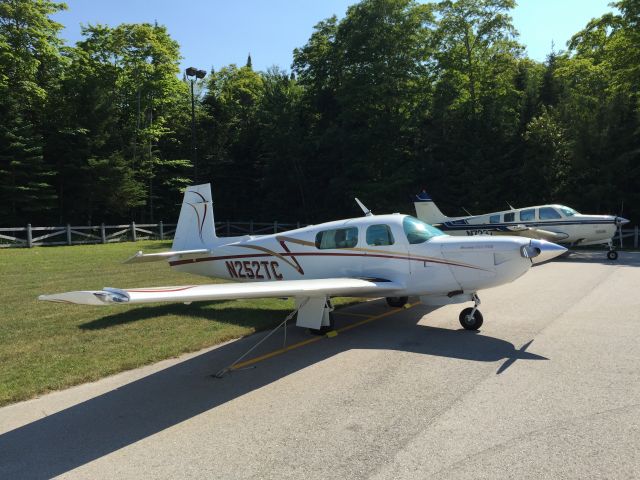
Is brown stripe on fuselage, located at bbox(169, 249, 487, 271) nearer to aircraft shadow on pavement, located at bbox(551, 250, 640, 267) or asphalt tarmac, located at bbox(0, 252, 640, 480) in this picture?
asphalt tarmac, located at bbox(0, 252, 640, 480)

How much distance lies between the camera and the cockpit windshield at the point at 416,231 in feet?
25.5

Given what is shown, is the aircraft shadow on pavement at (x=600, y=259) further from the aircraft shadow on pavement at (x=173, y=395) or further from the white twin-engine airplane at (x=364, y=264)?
the aircraft shadow on pavement at (x=173, y=395)

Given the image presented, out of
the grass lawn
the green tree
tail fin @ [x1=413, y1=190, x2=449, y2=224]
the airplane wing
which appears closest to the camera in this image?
the airplane wing

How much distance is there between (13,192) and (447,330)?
3236 centimetres

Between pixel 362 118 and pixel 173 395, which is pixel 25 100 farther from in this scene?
pixel 173 395

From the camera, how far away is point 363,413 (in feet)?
14.4

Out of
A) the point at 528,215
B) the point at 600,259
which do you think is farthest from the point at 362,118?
the point at 600,259

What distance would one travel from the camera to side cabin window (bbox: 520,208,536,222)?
19.3 meters

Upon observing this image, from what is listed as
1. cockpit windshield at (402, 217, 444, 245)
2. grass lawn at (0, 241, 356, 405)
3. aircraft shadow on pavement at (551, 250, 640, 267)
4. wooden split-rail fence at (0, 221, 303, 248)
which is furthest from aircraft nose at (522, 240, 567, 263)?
wooden split-rail fence at (0, 221, 303, 248)

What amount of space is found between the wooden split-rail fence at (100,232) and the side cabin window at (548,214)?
1864cm

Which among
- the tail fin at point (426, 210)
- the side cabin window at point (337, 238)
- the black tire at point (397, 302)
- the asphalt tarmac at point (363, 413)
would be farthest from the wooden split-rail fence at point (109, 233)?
the asphalt tarmac at point (363, 413)

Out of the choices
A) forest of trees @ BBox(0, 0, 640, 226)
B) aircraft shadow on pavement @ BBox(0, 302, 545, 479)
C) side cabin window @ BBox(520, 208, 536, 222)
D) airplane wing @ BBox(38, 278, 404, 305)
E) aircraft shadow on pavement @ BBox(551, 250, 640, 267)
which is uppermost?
forest of trees @ BBox(0, 0, 640, 226)

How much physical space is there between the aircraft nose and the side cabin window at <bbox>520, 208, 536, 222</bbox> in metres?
13.6

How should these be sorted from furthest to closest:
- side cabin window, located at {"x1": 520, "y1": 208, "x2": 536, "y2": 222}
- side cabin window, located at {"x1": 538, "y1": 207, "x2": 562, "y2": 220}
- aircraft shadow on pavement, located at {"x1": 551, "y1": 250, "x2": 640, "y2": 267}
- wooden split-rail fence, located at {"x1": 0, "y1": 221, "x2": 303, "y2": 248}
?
wooden split-rail fence, located at {"x1": 0, "y1": 221, "x2": 303, "y2": 248} → side cabin window, located at {"x1": 520, "y1": 208, "x2": 536, "y2": 222} → side cabin window, located at {"x1": 538, "y1": 207, "x2": 562, "y2": 220} → aircraft shadow on pavement, located at {"x1": 551, "y1": 250, "x2": 640, "y2": 267}
